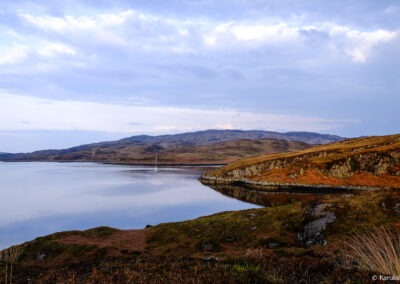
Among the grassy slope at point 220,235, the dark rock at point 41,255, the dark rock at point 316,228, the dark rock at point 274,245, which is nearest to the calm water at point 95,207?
the dark rock at point 41,255

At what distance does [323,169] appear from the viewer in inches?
4104

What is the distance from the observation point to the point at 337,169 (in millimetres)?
101688

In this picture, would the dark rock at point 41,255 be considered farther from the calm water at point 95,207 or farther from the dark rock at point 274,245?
the dark rock at point 274,245

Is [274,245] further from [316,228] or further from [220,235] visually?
[220,235]

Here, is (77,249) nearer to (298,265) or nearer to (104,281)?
(104,281)

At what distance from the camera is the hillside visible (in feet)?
307

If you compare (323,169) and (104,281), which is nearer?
(104,281)

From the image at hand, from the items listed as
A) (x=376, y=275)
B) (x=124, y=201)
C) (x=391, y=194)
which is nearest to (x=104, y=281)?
(x=376, y=275)

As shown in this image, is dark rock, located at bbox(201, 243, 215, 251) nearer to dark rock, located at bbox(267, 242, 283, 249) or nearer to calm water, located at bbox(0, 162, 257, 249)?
dark rock, located at bbox(267, 242, 283, 249)

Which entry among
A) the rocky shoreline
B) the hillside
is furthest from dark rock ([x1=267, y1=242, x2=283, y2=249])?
the rocky shoreline

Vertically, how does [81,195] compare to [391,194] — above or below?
below

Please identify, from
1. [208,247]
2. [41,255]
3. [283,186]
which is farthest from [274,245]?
[283,186]

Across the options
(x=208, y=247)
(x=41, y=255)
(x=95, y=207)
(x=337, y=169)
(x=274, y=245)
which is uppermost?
(x=337, y=169)

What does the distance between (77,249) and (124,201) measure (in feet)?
157
